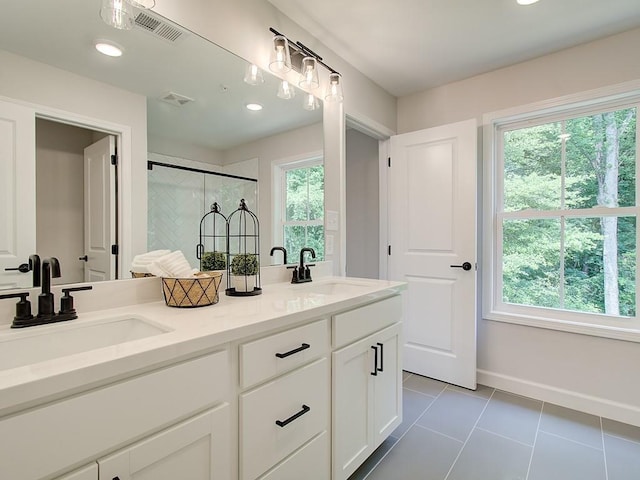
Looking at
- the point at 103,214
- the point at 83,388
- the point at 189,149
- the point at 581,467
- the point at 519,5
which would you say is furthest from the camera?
the point at 519,5

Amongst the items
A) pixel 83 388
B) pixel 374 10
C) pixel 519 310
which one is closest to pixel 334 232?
pixel 374 10

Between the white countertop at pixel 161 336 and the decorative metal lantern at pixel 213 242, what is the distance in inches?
7.5

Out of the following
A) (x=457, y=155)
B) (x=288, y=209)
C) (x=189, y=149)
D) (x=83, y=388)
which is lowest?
(x=83, y=388)

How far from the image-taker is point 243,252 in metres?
1.66

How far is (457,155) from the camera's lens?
2.48 m

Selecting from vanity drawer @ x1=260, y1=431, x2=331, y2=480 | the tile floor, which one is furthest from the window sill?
vanity drawer @ x1=260, y1=431, x2=331, y2=480

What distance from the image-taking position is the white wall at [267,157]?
1706 millimetres

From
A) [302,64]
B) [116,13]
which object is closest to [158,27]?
[116,13]

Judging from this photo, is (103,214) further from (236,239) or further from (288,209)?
(288,209)

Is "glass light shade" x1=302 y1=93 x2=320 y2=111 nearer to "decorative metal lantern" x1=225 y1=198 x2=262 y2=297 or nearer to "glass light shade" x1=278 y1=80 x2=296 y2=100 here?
"glass light shade" x1=278 y1=80 x2=296 y2=100

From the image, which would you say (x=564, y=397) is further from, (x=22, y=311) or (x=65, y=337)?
(x=22, y=311)

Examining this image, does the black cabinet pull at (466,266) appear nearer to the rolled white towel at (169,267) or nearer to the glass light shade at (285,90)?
the glass light shade at (285,90)

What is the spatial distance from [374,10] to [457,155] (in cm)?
119

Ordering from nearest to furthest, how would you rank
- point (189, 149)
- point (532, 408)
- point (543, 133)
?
point (189, 149) < point (532, 408) < point (543, 133)
